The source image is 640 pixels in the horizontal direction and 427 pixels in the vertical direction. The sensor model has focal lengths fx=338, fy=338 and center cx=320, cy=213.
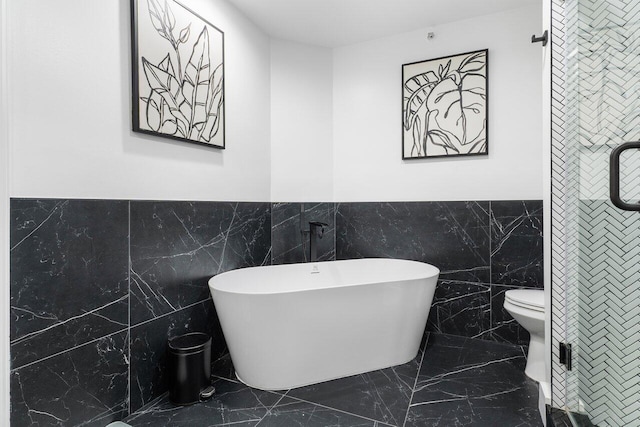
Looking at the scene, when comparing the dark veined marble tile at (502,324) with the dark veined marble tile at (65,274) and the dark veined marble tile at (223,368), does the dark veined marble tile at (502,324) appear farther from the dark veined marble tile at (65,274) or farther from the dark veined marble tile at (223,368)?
the dark veined marble tile at (65,274)

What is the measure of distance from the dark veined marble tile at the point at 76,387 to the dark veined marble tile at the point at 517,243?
2573 mm

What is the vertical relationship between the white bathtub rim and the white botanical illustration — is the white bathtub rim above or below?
below

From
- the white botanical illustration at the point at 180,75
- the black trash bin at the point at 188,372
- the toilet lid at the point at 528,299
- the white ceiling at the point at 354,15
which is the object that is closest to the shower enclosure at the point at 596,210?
the toilet lid at the point at 528,299

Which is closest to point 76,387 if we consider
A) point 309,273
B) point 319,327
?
point 319,327

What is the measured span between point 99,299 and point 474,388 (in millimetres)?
2074

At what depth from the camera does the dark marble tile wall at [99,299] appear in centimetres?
132

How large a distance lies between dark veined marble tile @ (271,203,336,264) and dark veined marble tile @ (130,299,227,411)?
97 cm

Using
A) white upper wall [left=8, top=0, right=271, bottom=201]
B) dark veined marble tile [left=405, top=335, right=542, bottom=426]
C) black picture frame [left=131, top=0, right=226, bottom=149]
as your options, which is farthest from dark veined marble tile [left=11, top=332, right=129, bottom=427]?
dark veined marble tile [left=405, top=335, right=542, bottom=426]

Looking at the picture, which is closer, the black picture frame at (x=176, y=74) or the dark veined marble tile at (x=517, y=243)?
the black picture frame at (x=176, y=74)

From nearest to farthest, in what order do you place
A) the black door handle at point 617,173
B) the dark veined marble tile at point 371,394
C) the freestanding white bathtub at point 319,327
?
the black door handle at point 617,173, the dark veined marble tile at point 371,394, the freestanding white bathtub at point 319,327

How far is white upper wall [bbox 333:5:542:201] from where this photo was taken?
2.59 metres

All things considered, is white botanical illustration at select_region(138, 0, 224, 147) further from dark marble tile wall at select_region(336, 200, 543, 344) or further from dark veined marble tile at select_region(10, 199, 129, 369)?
dark marble tile wall at select_region(336, 200, 543, 344)

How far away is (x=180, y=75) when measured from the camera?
6.72ft

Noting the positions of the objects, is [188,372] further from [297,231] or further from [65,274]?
[297,231]
